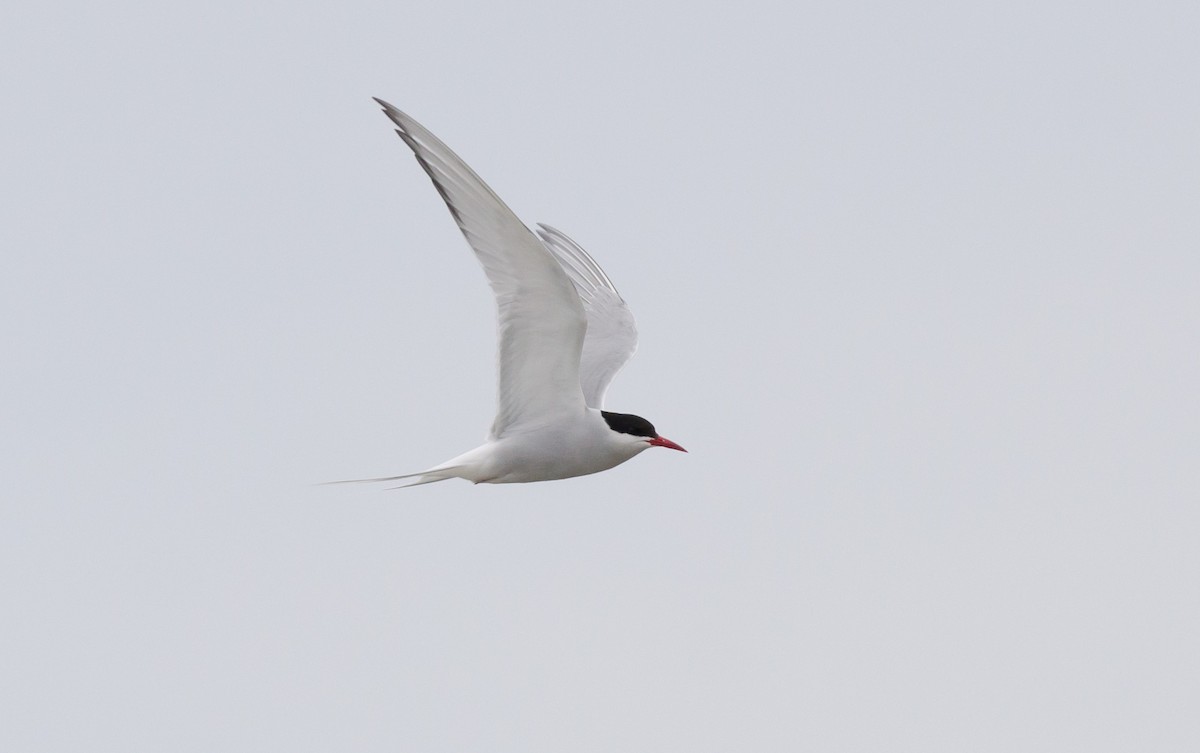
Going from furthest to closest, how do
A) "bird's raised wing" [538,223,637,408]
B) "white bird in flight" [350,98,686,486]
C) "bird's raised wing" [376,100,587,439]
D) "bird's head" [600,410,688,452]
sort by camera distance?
"bird's raised wing" [538,223,637,408] < "bird's head" [600,410,688,452] < "white bird in flight" [350,98,686,486] < "bird's raised wing" [376,100,587,439]

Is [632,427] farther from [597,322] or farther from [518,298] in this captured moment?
[597,322]

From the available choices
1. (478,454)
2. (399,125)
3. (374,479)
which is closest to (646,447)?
(478,454)

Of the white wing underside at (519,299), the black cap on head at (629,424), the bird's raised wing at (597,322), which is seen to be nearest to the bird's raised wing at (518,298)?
the white wing underside at (519,299)

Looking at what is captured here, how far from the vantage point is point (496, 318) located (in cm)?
932

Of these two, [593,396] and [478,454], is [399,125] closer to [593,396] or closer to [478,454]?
[478,454]

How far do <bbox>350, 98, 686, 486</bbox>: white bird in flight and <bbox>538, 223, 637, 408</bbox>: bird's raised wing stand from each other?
15 millimetres

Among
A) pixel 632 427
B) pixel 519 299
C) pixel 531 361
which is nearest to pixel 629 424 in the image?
pixel 632 427

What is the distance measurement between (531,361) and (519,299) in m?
0.63

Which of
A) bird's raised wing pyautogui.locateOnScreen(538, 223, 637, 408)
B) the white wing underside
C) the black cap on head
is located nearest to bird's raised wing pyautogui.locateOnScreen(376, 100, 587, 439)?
the white wing underside

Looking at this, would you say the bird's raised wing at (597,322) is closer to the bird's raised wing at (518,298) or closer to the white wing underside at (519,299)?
the white wing underside at (519,299)

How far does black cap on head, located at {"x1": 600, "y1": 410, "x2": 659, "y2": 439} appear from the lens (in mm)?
10203

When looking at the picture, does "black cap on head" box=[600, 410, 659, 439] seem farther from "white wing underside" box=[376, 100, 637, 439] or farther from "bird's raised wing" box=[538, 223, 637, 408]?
"bird's raised wing" box=[538, 223, 637, 408]

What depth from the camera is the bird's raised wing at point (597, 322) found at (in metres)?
11.5

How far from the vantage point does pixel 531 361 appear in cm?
966
